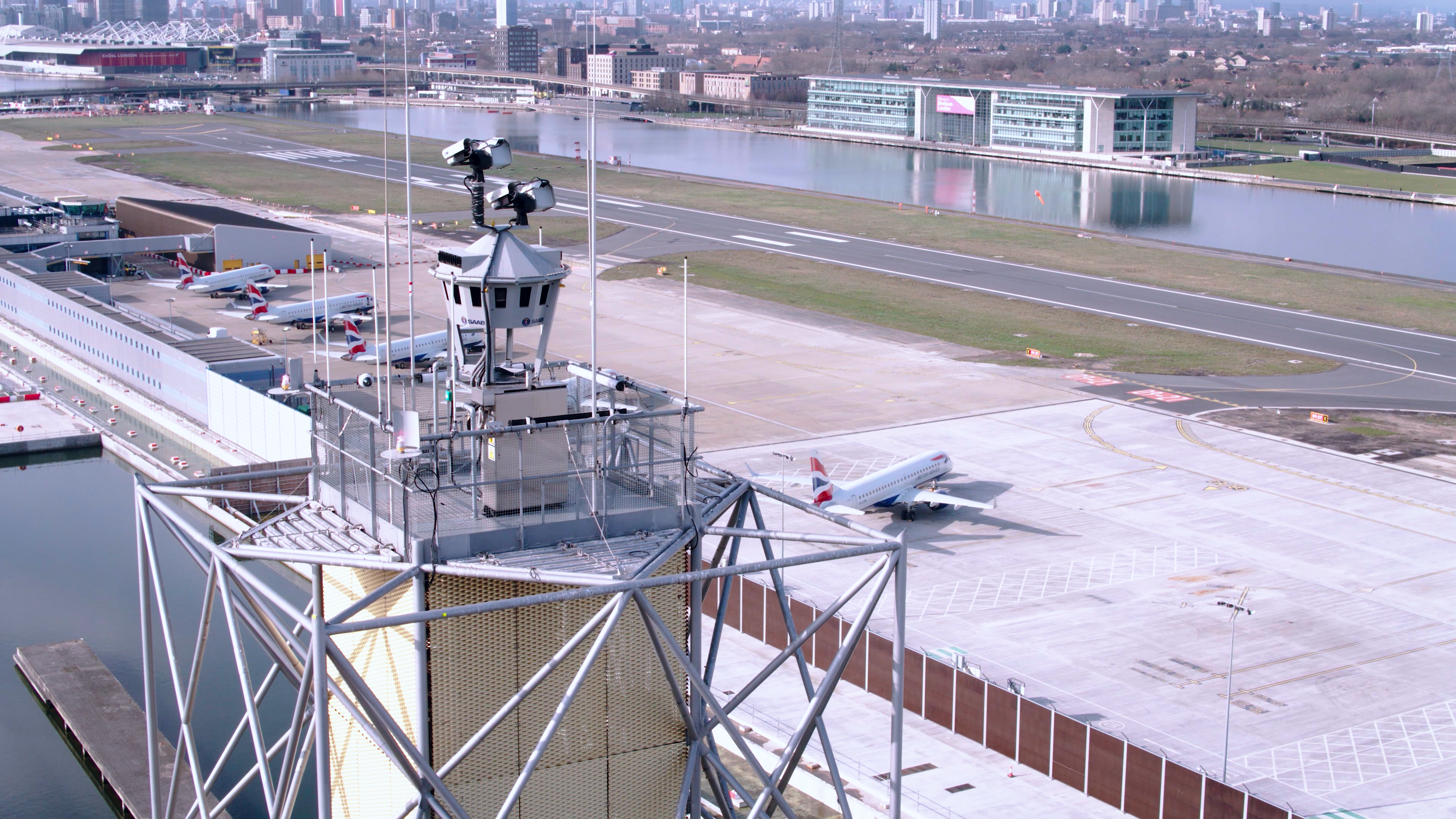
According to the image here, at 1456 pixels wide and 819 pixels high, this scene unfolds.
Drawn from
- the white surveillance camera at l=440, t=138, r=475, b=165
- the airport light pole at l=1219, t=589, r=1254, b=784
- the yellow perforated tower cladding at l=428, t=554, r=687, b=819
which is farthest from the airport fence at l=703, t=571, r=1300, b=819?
the white surveillance camera at l=440, t=138, r=475, b=165

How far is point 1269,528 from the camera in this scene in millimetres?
67750

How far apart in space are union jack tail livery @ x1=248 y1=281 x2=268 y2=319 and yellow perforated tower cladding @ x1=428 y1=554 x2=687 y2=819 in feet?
322

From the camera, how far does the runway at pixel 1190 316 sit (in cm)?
9631

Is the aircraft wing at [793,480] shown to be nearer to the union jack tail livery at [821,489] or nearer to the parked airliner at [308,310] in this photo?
the union jack tail livery at [821,489]

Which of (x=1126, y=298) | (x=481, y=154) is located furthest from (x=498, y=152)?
(x=1126, y=298)

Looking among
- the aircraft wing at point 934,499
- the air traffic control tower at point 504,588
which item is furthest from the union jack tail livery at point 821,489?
the air traffic control tower at point 504,588

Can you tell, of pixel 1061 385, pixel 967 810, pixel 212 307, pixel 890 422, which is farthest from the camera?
pixel 212 307

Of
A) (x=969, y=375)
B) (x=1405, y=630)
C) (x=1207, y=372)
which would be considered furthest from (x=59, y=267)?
(x=1405, y=630)

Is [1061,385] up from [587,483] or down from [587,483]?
down

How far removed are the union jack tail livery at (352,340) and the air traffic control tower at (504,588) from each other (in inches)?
3022

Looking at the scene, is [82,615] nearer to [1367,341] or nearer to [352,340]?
[352,340]

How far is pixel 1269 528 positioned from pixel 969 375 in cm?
3390

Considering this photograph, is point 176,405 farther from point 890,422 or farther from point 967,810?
point 967,810

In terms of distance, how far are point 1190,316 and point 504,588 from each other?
366 ft
